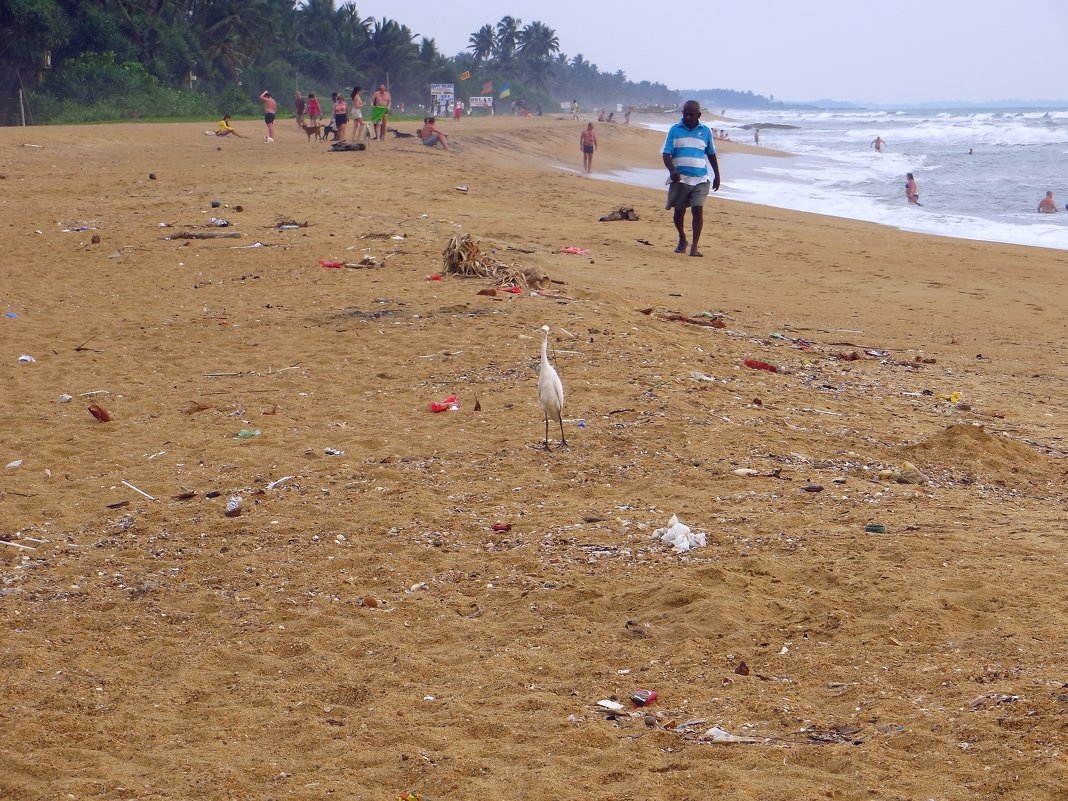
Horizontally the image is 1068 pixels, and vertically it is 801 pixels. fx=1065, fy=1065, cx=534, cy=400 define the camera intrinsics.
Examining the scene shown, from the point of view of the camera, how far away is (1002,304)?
12.2m

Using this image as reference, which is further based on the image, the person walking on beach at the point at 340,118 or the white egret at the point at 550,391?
the person walking on beach at the point at 340,118

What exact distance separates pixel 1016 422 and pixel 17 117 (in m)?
35.4

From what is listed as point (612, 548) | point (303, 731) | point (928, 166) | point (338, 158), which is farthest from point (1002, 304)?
point (928, 166)

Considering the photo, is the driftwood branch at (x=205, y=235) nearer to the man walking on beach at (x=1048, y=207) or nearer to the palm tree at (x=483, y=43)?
the man walking on beach at (x=1048, y=207)

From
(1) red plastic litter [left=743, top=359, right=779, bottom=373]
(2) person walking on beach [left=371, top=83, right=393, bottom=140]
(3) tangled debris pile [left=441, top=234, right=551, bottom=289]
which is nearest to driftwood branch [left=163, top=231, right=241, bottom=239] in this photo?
(3) tangled debris pile [left=441, top=234, right=551, bottom=289]

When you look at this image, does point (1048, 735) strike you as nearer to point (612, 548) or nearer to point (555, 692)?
point (555, 692)

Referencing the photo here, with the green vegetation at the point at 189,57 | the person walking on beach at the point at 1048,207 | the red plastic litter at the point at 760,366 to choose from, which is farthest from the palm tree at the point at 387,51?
the red plastic litter at the point at 760,366

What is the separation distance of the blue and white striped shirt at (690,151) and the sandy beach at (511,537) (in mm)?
1659

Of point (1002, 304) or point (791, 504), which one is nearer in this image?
point (791, 504)

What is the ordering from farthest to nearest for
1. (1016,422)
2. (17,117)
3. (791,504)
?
(17,117), (1016,422), (791,504)

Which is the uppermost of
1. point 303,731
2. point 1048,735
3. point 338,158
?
point 338,158

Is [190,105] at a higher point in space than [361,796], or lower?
higher

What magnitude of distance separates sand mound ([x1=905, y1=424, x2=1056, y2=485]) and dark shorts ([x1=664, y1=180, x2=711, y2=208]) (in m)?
6.85

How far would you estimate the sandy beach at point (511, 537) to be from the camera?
347cm
